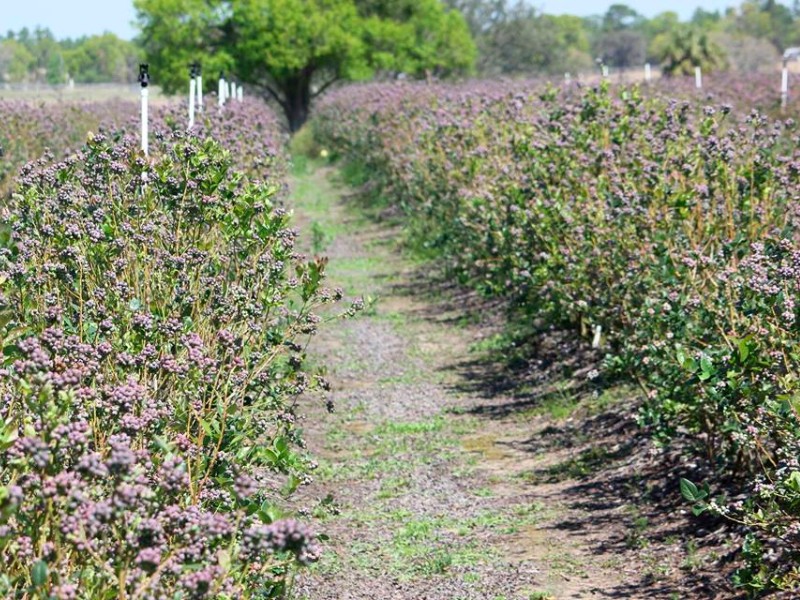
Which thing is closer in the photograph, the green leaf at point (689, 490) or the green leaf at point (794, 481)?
the green leaf at point (794, 481)

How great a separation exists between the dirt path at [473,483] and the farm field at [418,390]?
0.07ft

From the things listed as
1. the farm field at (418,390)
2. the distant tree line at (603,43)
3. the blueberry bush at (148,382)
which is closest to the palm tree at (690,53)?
the distant tree line at (603,43)

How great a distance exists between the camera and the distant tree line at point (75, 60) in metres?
119

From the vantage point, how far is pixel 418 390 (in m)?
9.66

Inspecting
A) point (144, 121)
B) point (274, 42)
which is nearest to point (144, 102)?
point (144, 121)

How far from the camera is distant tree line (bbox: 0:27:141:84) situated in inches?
4669

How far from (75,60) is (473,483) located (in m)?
138

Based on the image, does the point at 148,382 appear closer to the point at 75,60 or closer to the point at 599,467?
the point at 599,467

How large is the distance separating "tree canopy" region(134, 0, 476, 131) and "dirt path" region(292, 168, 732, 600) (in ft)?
120

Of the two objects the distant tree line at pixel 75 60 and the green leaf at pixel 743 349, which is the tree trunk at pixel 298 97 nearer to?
the green leaf at pixel 743 349

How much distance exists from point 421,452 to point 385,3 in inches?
1921

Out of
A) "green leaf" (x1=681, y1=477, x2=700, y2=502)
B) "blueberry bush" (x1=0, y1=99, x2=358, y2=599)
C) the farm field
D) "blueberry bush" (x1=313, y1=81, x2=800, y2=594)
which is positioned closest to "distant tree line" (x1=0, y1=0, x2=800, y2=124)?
"blueberry bush" (x1=313, y1=81, x2=800, y2=594)

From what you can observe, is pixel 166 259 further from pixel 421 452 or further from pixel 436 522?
pixel 421 452

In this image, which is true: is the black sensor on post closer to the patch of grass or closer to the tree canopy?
the patch of grass
